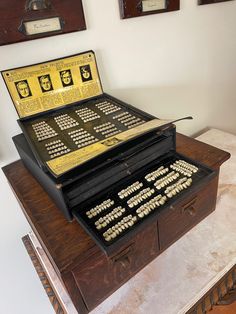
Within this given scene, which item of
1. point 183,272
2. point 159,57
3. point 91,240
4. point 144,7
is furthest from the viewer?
point 159,57

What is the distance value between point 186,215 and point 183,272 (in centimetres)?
14

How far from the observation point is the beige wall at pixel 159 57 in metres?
0.71

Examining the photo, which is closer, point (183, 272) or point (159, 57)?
point (183, 272)

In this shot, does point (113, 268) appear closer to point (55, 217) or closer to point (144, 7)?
point (55, 217)

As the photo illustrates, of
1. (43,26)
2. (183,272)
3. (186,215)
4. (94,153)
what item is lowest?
(183,272)

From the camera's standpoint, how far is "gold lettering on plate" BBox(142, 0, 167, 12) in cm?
80

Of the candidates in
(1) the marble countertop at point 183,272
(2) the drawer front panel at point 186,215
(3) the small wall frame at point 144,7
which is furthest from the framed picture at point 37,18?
(1) the marble countertop at point 183,272

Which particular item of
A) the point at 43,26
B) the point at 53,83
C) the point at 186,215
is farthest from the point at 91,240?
the point at 43,26

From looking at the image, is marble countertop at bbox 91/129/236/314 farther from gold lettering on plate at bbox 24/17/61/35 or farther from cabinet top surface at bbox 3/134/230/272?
gold lettering on plate at bbox 24/17/61/35

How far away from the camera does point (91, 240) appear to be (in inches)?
19.3

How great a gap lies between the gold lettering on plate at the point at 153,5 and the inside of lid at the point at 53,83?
0.25 metres

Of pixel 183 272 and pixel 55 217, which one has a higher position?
pixel 55 217

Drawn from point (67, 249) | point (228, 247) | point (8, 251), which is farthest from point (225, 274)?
point (8, 251)

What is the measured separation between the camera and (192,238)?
2.25 feet
